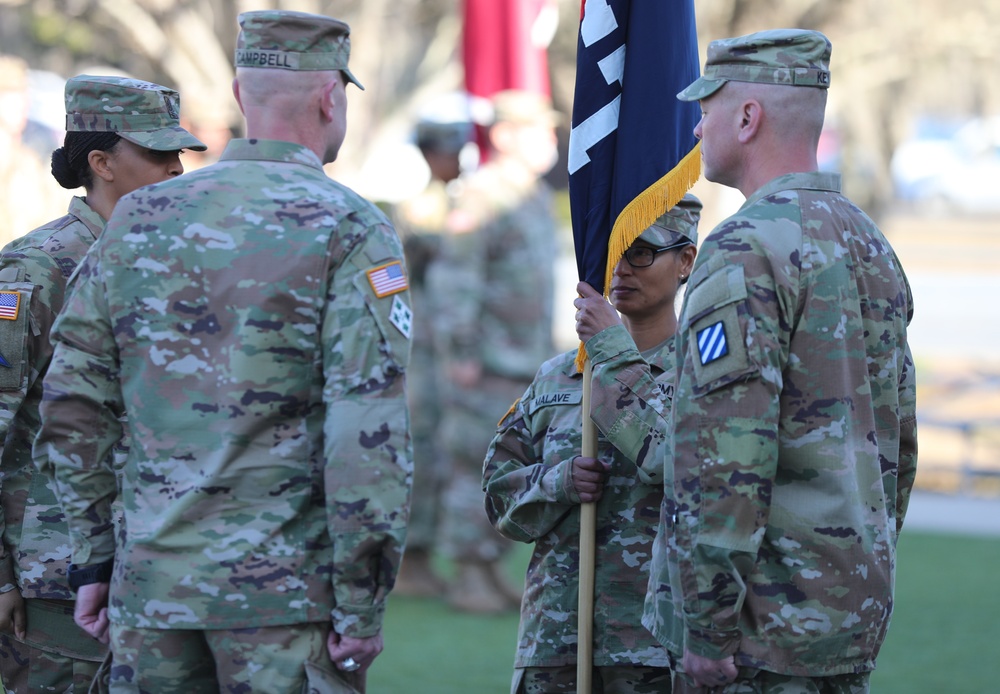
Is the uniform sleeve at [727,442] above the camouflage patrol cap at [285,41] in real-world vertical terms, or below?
below

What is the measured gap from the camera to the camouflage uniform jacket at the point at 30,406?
3.57 metres

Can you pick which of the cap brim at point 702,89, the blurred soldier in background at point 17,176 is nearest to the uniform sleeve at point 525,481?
the cap brim at point 702,89

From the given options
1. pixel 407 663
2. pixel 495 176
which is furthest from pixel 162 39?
pixel 407 663

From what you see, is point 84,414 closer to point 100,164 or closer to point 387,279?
point 387,279

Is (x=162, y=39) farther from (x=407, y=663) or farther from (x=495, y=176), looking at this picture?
(x=407, y=663)

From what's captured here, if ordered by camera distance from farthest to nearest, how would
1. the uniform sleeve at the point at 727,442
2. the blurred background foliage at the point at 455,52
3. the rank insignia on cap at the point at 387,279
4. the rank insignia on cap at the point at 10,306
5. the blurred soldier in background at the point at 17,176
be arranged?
the blurred background foliage at the point at 455,52
the blurred soldier in background at the point at 17,176
the rank insignia on cap at the point at 10,306
the rank insignia on cap at the point at 387,279
the uniform sleeve at the point at 727,442

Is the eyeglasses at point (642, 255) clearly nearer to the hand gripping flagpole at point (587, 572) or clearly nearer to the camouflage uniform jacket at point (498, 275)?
the hand gripping flagpole at point (587, 572)

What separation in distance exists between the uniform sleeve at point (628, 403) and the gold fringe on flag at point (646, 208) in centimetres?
19

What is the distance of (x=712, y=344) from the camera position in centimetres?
291

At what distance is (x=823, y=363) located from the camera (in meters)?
2.96

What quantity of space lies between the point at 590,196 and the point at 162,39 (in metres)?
9.39

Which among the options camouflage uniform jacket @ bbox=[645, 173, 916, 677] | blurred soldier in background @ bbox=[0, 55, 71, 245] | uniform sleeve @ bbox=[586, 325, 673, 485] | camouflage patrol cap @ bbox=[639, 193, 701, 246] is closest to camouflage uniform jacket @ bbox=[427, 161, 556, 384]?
blurred soldier in background @ bbox=[0, 55, 71, 245]

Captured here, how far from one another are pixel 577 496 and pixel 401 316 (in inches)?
28.8

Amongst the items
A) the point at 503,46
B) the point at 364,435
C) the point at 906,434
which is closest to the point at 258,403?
the point at 364,435
